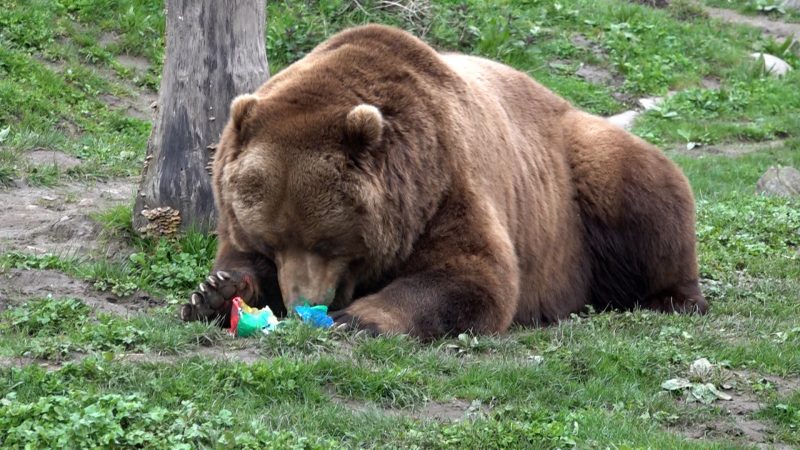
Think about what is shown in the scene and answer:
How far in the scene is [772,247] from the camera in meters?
8.58

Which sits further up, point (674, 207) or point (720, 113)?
point (674, 207)

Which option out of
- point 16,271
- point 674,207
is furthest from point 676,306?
point 16,271

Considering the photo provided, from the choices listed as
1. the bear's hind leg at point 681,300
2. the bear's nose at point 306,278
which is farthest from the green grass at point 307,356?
the bear's nose at point 306,278

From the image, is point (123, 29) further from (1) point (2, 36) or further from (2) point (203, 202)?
(2) point (203, 202)

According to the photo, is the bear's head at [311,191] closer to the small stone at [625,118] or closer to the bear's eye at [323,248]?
the bear's eye at [323,248]

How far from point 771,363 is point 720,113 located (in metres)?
9.03

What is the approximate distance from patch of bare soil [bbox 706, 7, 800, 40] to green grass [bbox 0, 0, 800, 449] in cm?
697

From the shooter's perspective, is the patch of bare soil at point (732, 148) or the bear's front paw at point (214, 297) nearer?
the bear's front paw at point (214, 297)

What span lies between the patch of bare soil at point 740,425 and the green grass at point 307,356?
0.07 ft

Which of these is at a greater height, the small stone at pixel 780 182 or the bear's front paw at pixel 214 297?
the bear's front paw at pixel 214 297

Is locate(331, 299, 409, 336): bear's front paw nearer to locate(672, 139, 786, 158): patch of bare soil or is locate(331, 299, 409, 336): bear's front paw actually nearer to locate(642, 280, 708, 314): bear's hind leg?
locate(642, 280, 708, 314): bear's hind leg

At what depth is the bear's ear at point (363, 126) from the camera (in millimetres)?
5426

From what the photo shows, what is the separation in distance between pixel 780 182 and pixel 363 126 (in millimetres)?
6797

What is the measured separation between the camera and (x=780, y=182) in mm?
11039
